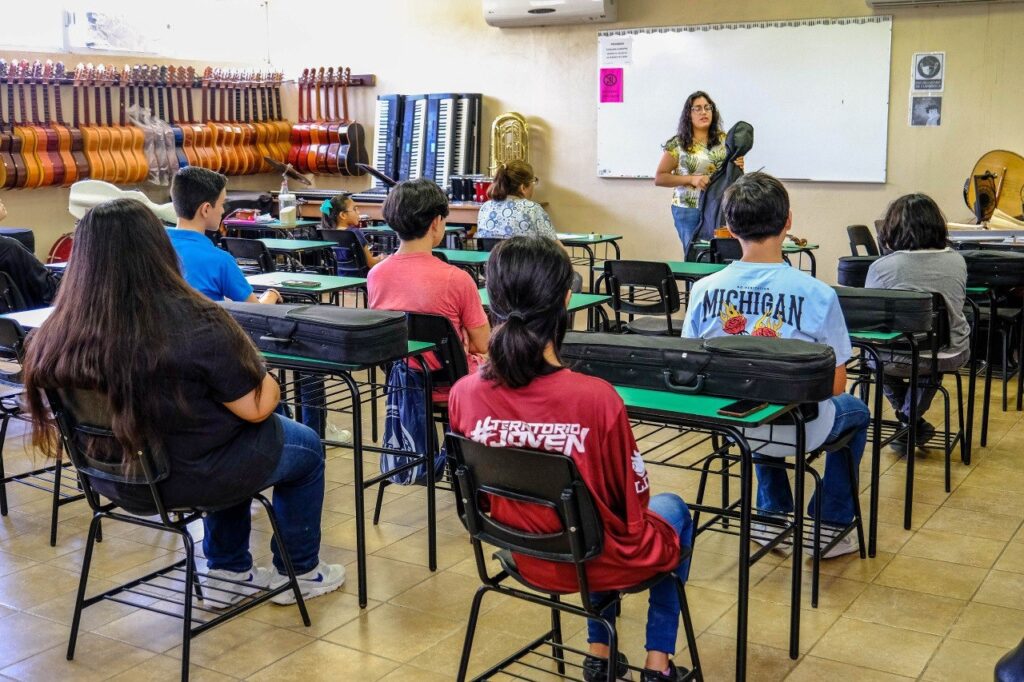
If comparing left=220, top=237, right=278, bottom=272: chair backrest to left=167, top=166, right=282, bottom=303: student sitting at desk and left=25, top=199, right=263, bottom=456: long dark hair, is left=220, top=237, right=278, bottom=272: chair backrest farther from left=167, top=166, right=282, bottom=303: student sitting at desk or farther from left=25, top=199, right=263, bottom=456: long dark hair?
left=25, top=199, right=263, bottom=456: long dark hair

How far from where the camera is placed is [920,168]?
748 centimetres

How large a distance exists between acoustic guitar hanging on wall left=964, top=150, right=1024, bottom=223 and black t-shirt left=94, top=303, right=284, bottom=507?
4.71m

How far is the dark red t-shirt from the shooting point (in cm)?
201

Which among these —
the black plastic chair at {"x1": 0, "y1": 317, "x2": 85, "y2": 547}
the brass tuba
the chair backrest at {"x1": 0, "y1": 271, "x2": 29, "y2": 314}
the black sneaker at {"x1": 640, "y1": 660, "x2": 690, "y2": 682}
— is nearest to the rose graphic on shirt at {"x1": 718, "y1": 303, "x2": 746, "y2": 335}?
the black sneaker at {"x1": 640, "y1": 660, "x2": 690, "y2": 682}

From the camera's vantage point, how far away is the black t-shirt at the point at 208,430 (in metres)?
2.40

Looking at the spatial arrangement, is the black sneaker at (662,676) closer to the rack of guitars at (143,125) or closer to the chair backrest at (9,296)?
the chair backrest at (9,296)

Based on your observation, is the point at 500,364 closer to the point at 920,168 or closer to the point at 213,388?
the point at 213,388

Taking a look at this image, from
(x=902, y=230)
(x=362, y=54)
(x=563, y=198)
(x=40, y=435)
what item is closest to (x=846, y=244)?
(x=563, y=198)

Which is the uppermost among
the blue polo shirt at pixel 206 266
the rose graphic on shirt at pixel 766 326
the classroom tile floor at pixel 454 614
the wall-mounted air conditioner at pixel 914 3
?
the wall-mounted air conditioner at pixel 914 3

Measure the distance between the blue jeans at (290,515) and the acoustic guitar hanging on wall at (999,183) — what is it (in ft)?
14.6

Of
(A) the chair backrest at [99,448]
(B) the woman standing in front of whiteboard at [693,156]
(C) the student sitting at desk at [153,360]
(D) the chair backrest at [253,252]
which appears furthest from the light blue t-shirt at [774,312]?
(B) the woman standing in front of whiteboard at [693,156]

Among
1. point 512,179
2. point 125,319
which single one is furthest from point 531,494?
point 512,179

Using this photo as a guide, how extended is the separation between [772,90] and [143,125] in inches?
192

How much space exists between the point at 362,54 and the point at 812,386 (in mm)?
8034
